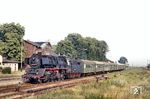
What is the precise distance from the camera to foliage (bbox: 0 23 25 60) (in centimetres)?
8612

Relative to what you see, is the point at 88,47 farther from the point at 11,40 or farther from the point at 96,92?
the point at 96,92

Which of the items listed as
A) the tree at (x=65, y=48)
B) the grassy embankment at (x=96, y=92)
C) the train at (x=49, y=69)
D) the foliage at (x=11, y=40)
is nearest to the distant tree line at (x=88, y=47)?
the tree at (x=65, y=48)

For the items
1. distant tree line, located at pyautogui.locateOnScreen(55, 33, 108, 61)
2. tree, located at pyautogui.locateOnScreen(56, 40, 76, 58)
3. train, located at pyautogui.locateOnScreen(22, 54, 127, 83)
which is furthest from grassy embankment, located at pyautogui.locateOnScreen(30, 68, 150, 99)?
distant tree line, located at pyautogui.locateOnScreen(55, 33, 108, 61)

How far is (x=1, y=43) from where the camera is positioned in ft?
288

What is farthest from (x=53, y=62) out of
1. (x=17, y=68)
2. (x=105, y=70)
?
(x=17, y=68)

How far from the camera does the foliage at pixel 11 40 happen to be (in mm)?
86125

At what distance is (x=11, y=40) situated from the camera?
8756 cm

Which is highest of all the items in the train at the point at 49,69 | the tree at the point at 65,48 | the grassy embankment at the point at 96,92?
the tree at the point at 65,48

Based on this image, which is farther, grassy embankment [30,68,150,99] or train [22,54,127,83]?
train [22,54,127,83]

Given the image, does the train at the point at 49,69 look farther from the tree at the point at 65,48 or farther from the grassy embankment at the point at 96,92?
the tree at the point at 65,48

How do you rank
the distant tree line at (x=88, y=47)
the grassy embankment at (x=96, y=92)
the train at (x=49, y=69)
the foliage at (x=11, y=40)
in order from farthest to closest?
the distant tree line at (x=88, y=47)
the foliage at (x=11, y=40)
the train at (x=49, y=69)
the grassy embankment at (x=96, y=92)

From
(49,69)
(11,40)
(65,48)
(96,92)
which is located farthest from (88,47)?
(96,92)

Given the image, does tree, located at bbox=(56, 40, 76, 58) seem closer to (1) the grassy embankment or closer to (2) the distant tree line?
(2) the distant tree line

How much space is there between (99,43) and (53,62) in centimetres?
11951
